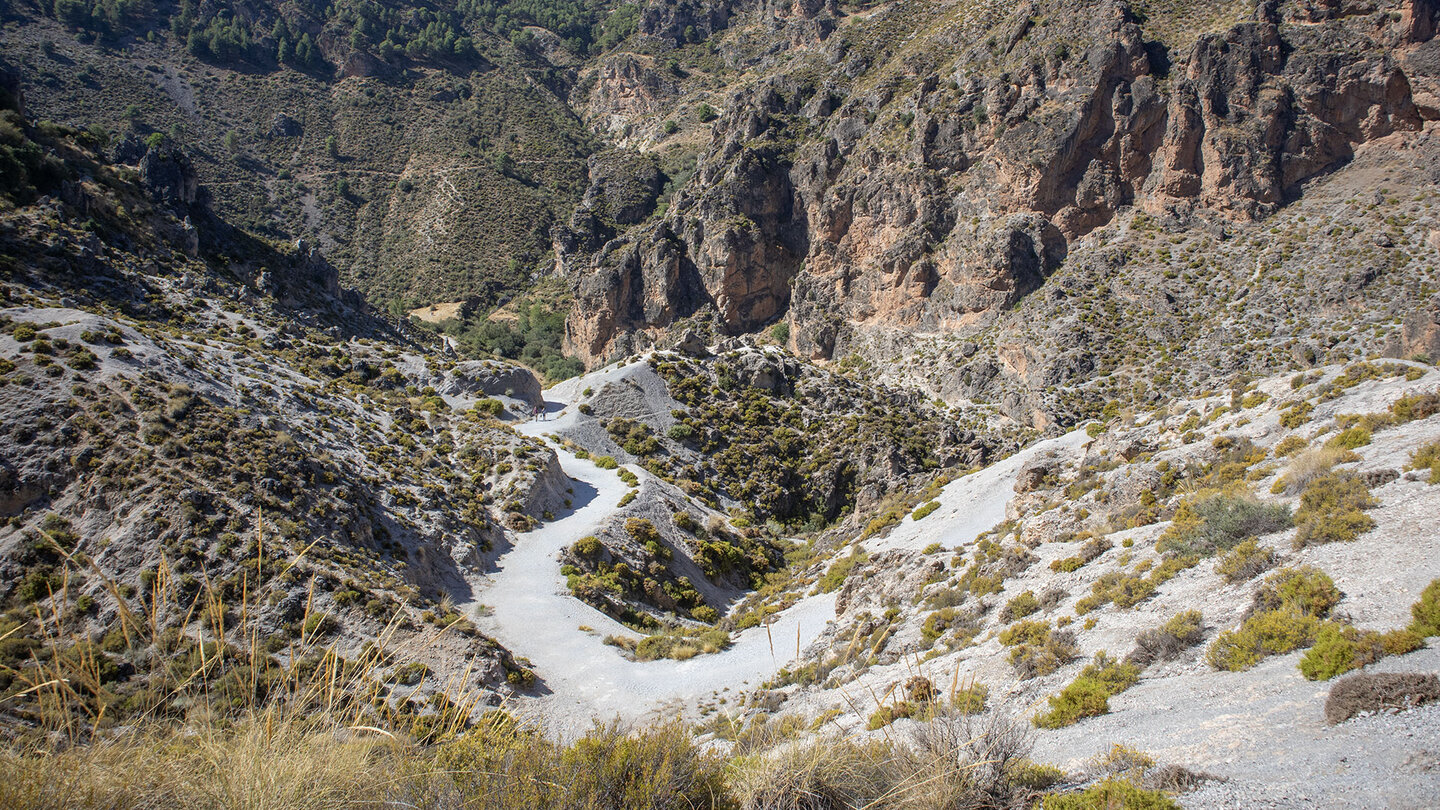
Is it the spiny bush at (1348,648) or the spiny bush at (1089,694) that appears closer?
the spiny bush at (1348,648)

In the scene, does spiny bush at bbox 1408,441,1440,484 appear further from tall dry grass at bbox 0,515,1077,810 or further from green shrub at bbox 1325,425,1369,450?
tall dry grass at bbox 0,515,1077,810

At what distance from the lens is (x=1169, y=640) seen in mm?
8680

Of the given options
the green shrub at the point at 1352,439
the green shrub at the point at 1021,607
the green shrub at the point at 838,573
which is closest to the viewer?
the green shrub at the point at 1352,439

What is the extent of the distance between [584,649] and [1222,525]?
15.0 metres

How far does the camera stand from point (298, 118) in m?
97.2

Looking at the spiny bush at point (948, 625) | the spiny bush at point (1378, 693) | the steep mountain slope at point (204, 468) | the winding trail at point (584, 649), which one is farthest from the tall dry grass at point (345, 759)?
the spiny bush at point (948, 625)

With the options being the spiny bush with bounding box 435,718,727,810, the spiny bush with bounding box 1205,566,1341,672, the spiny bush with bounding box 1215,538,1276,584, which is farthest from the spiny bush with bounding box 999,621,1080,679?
the spiny bush with bounding box 435,718,727,810

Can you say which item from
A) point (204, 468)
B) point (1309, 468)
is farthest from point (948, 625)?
point (204, 468)

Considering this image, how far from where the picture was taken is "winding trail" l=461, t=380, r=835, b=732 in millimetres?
15344

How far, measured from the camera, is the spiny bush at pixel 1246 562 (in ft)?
30.9

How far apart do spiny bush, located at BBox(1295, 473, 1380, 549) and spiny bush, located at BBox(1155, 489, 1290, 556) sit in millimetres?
349

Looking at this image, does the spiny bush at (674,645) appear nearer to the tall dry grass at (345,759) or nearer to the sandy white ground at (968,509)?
the sandy white ground at (968,509)

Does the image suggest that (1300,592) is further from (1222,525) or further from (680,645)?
(680,645)

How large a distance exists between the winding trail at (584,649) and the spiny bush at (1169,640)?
551cm
